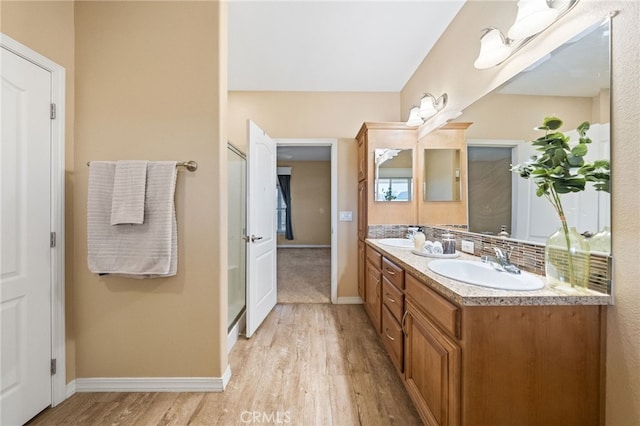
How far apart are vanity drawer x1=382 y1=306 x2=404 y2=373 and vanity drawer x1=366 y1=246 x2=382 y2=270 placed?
0.35 meters

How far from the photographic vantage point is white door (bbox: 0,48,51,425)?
4.20 feet

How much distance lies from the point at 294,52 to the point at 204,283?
2.17 m

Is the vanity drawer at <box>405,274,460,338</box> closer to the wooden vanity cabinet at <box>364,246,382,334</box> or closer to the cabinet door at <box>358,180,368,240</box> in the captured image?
the wooden vanity cabinet at <box>364,246,382,334</box>

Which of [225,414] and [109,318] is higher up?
[109,318]

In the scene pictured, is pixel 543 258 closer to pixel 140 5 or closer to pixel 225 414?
pixel 225 414

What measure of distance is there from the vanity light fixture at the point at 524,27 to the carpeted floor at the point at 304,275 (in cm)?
280

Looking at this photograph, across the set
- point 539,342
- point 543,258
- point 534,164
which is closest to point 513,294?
point 539,342

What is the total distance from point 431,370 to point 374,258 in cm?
116

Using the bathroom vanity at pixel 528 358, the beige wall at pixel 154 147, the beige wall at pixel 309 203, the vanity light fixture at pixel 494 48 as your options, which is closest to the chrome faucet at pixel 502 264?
the bathroom vanity at pixel 528 358

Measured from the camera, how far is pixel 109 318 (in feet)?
5.30

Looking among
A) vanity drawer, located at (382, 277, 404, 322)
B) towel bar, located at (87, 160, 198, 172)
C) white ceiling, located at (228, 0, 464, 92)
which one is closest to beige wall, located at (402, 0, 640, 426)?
vanity drawer, located at (382, 277, 404, 322)

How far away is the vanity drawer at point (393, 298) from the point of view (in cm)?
159

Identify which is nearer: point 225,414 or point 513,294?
point 513,294

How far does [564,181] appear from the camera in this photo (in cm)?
108
